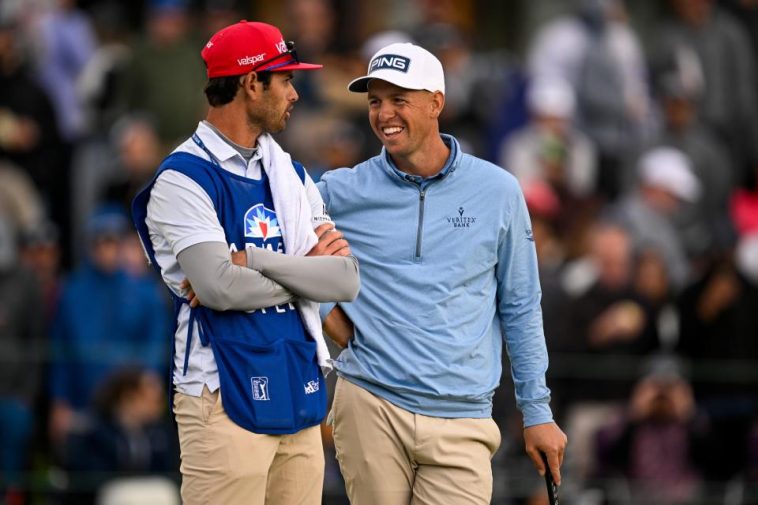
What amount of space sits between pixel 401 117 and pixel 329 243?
0.74m

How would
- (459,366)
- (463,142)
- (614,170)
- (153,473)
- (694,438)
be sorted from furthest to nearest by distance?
(614,170)
(463,142)
(694,438)
(153,473)
(459,366)

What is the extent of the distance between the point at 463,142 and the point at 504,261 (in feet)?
21.9

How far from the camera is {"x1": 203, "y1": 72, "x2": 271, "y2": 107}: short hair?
609cm

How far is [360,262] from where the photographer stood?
676 centimetres

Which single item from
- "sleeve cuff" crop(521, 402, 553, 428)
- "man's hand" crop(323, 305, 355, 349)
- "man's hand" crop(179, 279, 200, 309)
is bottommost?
"sleeve cuff" crop(521, 402, 553, 428)

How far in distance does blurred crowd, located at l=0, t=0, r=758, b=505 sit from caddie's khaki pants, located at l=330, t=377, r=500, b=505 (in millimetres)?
4096

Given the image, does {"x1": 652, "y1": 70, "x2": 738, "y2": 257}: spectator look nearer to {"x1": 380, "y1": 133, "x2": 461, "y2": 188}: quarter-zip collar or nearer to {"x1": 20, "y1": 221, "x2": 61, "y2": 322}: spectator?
{"x1": 20, "y1": 221, "x2": 61, "y2": 322}: spectator

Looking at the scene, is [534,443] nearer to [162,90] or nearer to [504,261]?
[504,261]

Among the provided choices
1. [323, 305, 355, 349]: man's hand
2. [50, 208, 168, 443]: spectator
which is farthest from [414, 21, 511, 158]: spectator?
[323, 305, 355, 349]: man's hand

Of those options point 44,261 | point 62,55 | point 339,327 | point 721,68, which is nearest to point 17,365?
point 44,261

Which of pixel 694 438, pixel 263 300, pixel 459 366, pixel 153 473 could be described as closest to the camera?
pixel 263 300

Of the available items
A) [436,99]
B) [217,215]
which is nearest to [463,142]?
[436,99]

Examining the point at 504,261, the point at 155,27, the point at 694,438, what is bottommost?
the point at 694,438

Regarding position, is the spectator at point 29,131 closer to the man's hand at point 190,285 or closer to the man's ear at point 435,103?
the man's ear at point 435,103
